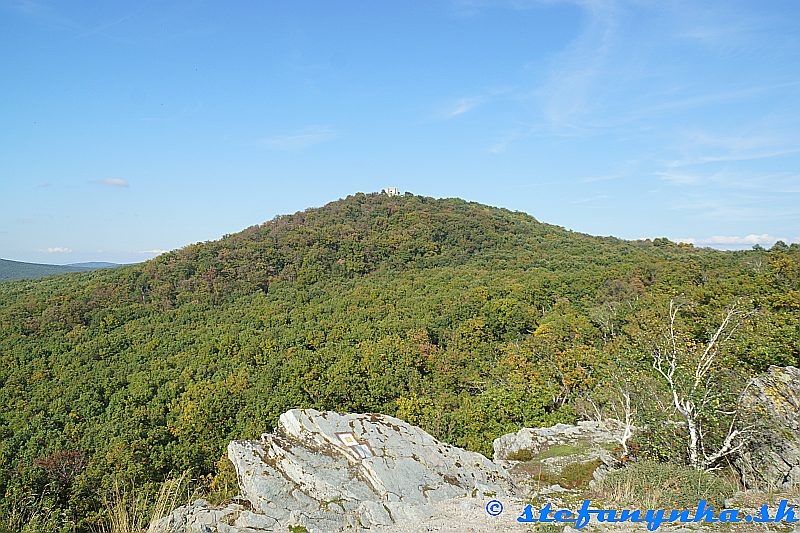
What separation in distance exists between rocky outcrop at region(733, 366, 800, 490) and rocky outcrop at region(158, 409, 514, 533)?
4.07 meters

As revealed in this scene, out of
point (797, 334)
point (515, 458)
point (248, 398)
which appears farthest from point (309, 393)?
point (797, 334)

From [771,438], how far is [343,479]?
294 inches

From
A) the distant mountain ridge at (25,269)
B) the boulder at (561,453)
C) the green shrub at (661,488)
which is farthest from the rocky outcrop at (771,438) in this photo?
the distant mountain ridge at (25,269)

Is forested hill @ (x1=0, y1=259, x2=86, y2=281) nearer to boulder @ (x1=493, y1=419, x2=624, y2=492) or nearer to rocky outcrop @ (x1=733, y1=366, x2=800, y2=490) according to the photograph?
boulder @ (x1=493, y1=419, x2=624, y2=492)

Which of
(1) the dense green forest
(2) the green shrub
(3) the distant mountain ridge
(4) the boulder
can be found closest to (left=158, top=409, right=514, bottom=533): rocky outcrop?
(4) the boulder

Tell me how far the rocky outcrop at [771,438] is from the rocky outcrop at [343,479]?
407cm

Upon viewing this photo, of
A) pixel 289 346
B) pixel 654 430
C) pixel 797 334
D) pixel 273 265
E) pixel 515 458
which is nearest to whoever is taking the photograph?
pixel 654 430

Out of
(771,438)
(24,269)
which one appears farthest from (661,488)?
(24,269)

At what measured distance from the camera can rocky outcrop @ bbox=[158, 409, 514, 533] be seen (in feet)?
22.6

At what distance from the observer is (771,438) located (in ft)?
24.3

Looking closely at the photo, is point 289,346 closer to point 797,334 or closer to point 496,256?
point 797,334

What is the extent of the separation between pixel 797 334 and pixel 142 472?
2222 centimetres

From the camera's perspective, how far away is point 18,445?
17.0 m

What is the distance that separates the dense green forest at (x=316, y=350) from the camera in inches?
571
